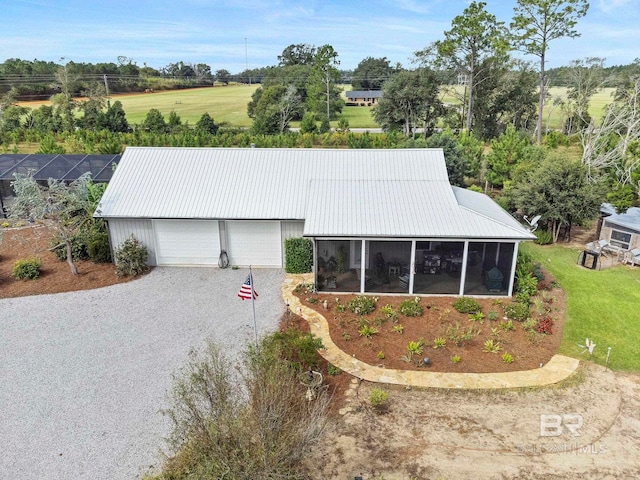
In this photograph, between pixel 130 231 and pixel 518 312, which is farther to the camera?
pixel 130 231

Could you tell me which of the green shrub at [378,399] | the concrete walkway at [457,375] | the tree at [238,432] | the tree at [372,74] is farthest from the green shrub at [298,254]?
the tree at [372,74]

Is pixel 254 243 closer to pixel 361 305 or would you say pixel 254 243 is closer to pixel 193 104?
pixel 361 305

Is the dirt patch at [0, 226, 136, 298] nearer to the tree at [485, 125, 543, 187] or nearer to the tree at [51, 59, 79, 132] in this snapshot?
the tree at [485, 125, 543, 187]

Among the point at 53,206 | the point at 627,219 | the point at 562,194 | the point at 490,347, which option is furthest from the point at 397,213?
the point at 53,206

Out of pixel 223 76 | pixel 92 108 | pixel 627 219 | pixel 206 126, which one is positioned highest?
pixel 223 76

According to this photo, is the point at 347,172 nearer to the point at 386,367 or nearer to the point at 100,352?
the point at 386,367
